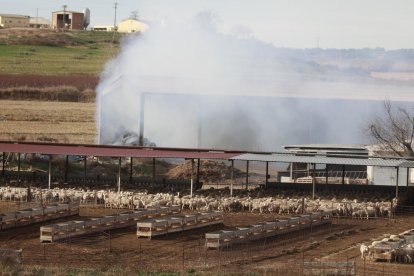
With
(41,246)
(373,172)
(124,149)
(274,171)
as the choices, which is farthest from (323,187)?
(41,246)

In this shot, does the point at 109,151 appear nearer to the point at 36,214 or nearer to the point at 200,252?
the point at 36,214

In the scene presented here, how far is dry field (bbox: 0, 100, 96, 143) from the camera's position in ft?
245

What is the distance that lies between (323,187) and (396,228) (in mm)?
10391

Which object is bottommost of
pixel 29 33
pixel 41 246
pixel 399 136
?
pixel 41 246

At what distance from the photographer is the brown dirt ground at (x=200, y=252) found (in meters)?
31.5

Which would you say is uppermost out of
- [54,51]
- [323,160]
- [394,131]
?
[54,51]

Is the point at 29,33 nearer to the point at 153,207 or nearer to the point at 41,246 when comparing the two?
the point at 153,207

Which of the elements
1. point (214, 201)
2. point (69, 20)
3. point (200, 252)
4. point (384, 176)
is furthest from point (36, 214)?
point (69, 20)

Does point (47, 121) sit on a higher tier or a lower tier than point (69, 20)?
lower

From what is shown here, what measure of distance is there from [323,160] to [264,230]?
1124 centimetres

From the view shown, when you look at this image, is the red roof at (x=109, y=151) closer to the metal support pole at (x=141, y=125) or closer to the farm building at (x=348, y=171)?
the farm building at (x=348, y=171)

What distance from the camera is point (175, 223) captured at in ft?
129

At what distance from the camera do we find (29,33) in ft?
421

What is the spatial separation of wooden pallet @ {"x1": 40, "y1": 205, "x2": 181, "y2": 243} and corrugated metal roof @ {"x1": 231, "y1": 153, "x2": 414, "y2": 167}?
6153 mm
